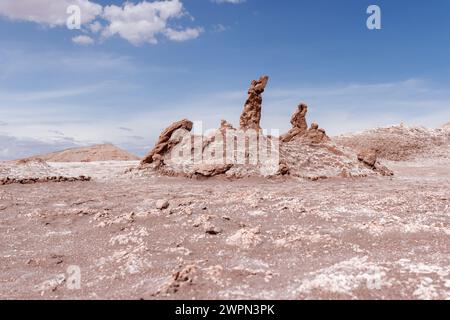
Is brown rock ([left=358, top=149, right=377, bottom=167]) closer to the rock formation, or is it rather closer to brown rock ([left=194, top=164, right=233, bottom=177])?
the rock formation

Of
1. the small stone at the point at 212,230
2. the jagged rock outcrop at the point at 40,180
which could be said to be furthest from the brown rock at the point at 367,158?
the small stone at the point at 212,230

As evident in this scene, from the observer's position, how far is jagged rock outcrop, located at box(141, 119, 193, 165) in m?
21.8

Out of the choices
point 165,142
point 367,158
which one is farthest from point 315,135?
point 165,142

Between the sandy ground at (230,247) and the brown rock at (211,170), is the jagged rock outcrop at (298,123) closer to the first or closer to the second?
the brown rock at (211,170)

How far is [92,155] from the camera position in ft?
137

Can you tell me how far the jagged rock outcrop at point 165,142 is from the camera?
21797 mm

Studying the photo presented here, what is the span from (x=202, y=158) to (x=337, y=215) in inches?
465

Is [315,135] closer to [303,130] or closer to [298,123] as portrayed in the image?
[303,130]

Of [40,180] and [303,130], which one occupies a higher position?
[303,130]

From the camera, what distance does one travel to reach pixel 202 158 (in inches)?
829

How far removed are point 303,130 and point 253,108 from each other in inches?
132
